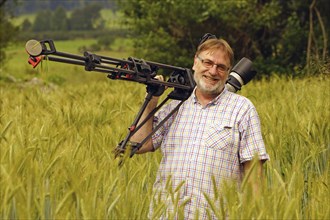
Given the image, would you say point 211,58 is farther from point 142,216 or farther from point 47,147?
point 142,216

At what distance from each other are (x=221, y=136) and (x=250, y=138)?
5.5 inches

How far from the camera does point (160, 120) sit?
3004 millimetres

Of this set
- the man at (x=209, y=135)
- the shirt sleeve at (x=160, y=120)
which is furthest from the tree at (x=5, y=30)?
the man at (x=209, y=135)

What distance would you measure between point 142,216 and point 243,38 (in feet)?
44.0

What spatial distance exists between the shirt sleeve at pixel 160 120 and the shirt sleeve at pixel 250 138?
39cm

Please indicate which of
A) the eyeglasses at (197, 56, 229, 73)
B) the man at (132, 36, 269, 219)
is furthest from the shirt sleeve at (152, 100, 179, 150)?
the eyeglasses at (197, 56, 229, 73)

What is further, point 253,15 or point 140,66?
point 253,15

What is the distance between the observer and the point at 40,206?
1.58 m

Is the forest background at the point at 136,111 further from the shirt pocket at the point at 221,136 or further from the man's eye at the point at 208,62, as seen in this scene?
the man's eye at the point at 208,62

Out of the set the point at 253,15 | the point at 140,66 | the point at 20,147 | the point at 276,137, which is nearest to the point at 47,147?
the point at 20,147

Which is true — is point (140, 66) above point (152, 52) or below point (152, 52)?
below

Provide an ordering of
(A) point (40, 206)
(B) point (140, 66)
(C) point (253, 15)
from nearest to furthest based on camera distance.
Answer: (A) point (40, 206)
(B) point (140, 66)
(C) point (253, 15)

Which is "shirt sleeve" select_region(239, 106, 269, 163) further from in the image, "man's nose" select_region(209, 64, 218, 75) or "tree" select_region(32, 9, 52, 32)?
"tree" select_region(32, 9, 52, 32)

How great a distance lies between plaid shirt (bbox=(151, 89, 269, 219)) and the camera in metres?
2.78
